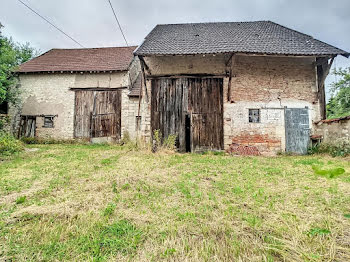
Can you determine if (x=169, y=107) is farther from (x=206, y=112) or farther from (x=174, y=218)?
(x=174, y=218)

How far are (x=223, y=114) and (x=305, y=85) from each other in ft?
13.2

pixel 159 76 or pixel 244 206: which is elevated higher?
pixel 159 76

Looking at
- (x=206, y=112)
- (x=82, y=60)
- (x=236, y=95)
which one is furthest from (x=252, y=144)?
(x=82, y=60)

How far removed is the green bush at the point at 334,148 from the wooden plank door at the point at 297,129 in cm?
39

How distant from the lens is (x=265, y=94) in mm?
7848

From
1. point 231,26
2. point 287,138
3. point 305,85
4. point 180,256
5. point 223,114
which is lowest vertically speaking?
point 180,256

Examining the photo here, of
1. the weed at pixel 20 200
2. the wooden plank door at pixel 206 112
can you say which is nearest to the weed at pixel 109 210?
the weed at pixel 20 200

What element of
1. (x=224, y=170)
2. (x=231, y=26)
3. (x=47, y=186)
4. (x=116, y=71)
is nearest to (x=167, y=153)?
(x=224, y=170)

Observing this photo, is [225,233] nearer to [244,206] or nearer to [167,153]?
[244,206]

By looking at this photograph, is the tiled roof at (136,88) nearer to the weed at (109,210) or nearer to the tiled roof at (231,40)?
the tiled roof at (231,40)

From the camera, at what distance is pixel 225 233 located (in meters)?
1.74

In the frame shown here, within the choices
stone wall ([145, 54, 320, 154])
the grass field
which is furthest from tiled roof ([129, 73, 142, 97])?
the grass field

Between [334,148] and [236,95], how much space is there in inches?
171

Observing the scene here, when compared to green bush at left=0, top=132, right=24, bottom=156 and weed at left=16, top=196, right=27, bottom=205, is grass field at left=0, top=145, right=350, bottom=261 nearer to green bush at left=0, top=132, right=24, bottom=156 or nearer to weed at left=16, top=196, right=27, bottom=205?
weed at left=16, top=196, right=27, bottom=205
